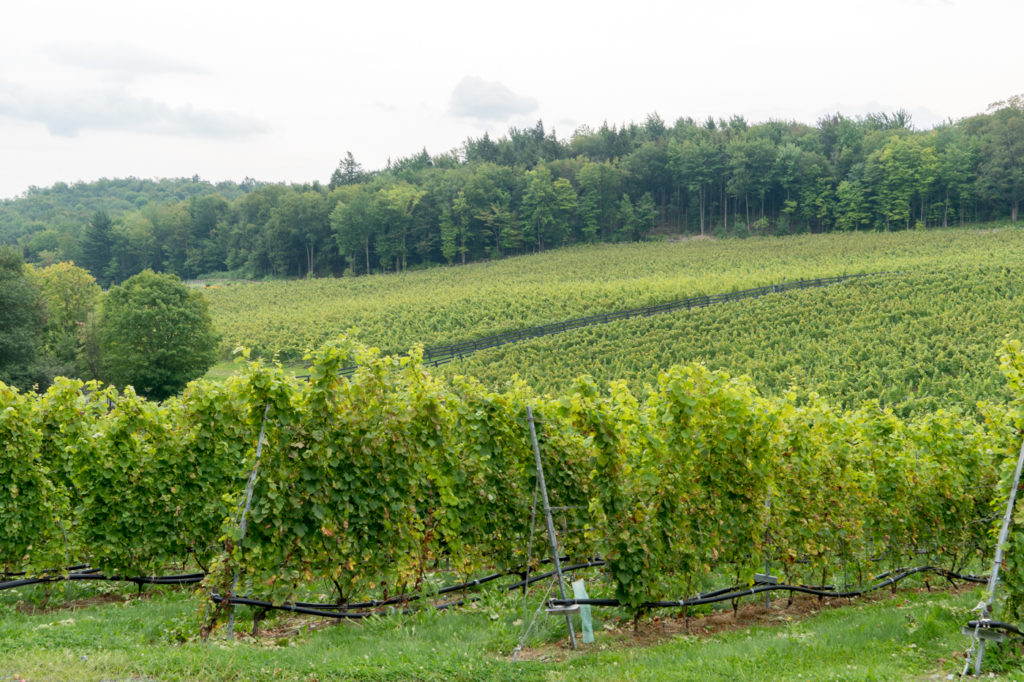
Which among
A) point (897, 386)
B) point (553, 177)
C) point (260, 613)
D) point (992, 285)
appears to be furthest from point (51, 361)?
point (553, 177)

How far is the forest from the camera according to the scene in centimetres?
8294

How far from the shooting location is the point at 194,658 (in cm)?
686

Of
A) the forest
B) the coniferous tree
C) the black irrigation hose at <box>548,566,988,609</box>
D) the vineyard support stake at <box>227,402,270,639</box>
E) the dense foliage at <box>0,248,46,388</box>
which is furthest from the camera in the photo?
the coniferous tree

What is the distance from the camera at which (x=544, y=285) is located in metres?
62.2

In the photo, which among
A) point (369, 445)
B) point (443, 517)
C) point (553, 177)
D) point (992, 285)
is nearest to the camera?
point (369, 445)

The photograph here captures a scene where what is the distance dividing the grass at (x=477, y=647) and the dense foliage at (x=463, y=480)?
0.74 m

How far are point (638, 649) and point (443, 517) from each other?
309 cm

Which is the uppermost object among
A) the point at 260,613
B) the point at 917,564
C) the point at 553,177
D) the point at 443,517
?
the point at 553,177

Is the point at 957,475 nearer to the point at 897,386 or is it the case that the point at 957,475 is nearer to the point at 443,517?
the point at 443,517

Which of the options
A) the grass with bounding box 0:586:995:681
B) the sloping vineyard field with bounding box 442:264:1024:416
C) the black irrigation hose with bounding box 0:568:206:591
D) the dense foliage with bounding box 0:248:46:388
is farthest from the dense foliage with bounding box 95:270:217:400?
the grass with bounding box 0:586:995:681

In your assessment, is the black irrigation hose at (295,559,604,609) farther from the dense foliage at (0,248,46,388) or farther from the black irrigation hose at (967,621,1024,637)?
the dense foliage at (0,248,46,388)

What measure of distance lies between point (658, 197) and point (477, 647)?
102 metres

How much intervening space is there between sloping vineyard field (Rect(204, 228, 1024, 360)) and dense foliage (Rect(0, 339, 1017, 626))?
34317 millimetres

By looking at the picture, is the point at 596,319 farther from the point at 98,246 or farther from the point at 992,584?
the point at 98,246
